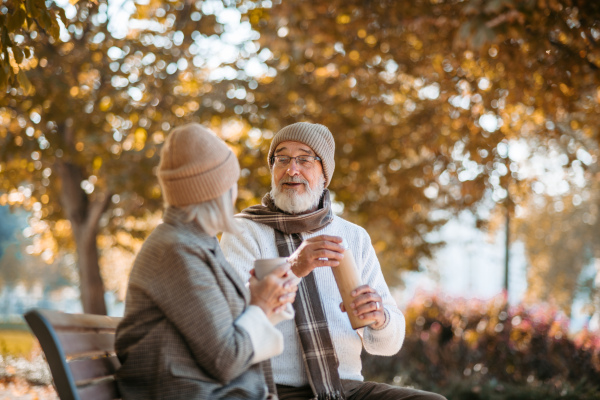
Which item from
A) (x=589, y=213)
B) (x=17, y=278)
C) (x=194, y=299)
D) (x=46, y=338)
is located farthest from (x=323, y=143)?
(x=17, y=278)

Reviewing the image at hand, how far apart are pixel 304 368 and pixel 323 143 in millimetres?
1188

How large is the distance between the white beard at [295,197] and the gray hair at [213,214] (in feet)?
3.61

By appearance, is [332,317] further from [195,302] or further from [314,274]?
[195,302]

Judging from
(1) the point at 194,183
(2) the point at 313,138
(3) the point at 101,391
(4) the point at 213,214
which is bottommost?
(3) the point at 101,391

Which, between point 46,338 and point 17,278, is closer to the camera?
point 46,338

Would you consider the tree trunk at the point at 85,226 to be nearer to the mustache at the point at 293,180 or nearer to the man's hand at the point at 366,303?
the mustache at the point at 293,180

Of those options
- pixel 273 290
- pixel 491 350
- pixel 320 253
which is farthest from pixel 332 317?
pixel 491 350

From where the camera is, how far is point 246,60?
29.0 ft

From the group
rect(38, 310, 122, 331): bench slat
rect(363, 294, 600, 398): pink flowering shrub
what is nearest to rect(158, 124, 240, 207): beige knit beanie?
rect(38, 310, 122, 331): bench slat

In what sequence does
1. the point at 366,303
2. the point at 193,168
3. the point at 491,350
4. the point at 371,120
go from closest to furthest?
the point at 193,168
the point at 366,303
the point at 491,350
the point at 371,120

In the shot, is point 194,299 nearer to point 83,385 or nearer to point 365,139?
point 83,385

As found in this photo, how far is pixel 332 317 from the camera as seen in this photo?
3.03 metres

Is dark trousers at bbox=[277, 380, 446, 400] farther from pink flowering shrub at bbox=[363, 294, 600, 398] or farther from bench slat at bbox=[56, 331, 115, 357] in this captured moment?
pink flowering shrub at bbox=[363, 294, 600, 398]

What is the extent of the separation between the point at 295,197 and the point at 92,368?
1433 mm
